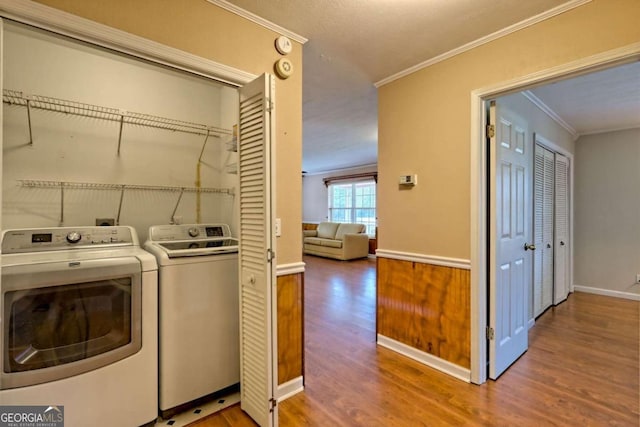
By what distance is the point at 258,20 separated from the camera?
6.14ft

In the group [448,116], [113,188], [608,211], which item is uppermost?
[448,116]

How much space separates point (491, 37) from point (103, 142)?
2.85 m

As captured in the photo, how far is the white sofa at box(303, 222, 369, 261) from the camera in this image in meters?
7.20

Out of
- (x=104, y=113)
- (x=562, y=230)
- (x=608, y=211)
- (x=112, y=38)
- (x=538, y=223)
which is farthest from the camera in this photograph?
(x=608, y=211)

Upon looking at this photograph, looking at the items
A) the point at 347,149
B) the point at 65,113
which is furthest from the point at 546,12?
the point at 347,149

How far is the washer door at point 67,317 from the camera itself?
4.42 ft

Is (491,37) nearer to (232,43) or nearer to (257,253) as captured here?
(232,43)

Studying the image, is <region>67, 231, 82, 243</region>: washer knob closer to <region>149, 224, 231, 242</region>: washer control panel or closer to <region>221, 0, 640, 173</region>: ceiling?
<region>149, 224, 231, 242</region>: washer control panel

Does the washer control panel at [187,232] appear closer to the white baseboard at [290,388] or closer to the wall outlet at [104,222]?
the wall outlet at [104,222]

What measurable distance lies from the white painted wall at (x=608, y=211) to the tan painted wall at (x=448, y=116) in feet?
11.8

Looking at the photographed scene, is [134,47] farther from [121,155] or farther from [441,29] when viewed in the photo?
[441,29]

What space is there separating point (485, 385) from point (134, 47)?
2943mm

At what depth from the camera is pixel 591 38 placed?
1677 mm

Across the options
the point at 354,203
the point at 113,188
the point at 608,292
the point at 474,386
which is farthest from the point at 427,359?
the point at 354,203
